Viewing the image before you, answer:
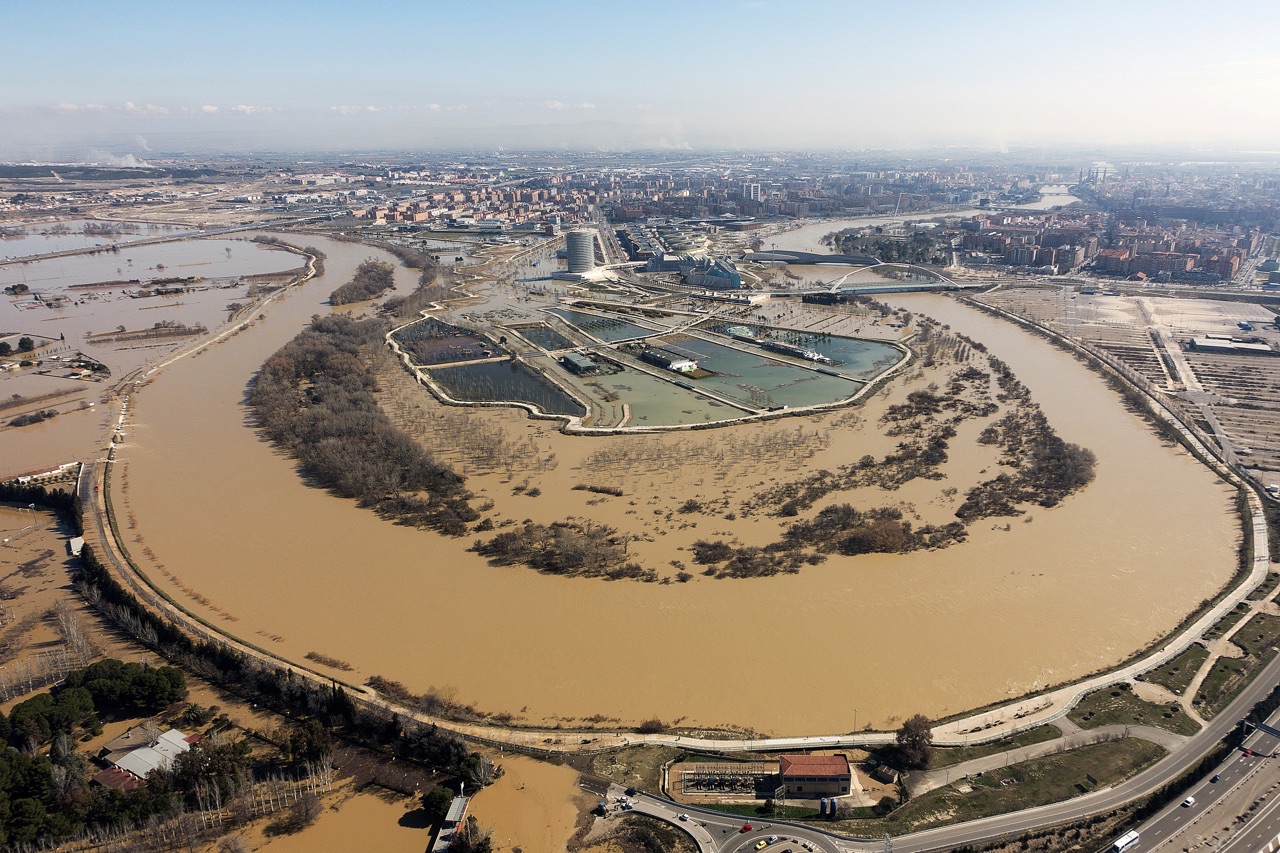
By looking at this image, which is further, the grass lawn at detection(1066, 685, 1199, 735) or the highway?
the grass lawn at detection(1066, 685, 1199, 735)

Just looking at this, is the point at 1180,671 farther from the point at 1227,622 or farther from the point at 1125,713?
the point at 1227,622

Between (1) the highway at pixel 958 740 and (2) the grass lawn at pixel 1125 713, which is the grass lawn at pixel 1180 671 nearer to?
(1) the highway at pixel 958 740

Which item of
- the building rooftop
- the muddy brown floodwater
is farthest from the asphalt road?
the muddy brown floodwater

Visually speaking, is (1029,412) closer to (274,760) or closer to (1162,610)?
(1162,610)

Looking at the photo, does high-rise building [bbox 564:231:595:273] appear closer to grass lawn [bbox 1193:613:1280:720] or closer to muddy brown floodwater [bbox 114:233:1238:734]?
muddy brown floodwater [bbox 114:233:1238:734]

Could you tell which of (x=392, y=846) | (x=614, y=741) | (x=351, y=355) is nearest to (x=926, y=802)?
(x=614, y=741)
